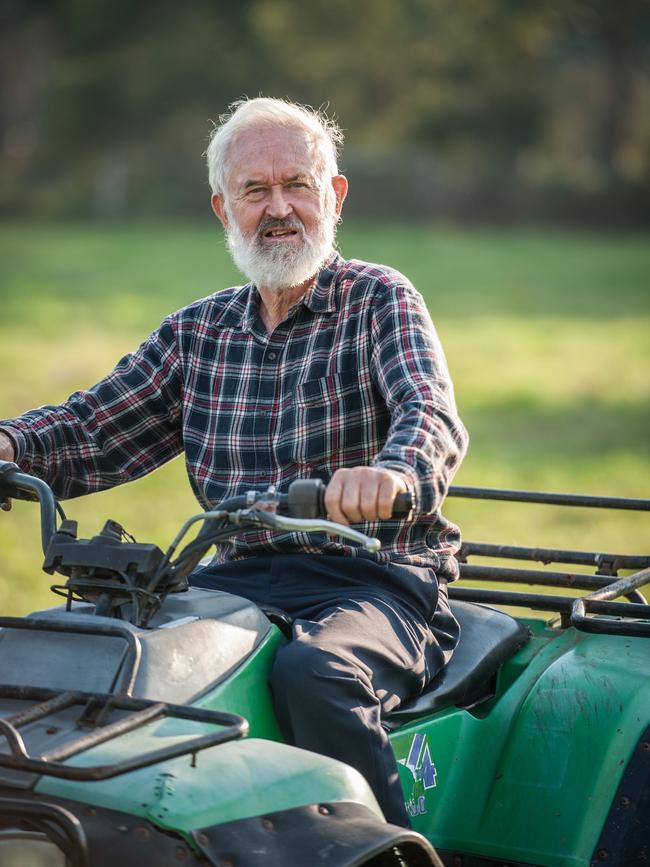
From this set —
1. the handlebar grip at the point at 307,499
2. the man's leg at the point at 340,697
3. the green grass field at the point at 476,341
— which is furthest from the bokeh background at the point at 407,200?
the handlebar grip at the point at 307,499

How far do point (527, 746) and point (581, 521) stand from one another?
810 centimetres

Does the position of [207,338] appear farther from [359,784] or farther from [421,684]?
[359,784]

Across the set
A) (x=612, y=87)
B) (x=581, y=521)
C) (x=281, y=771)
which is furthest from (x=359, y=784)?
(x=612, y=87)

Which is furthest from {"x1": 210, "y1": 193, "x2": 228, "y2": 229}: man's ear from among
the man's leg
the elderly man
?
the man's leg

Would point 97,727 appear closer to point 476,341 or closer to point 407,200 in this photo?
point 476,341

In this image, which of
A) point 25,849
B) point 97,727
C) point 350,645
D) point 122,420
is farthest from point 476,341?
point 25,849

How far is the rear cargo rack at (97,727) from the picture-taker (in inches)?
85.0

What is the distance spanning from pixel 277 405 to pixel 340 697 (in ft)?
3.02

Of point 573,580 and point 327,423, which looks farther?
point 573,580

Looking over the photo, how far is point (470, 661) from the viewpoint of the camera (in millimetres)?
3418

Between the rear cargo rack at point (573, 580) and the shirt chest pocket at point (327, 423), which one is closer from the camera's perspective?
the shirt chest pocket at point (327, 423)

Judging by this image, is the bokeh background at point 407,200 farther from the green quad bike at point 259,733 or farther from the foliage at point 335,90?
the green quad bike at point 259,733

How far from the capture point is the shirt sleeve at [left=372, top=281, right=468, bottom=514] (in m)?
2.91

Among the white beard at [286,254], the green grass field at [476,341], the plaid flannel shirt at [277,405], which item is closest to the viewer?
the plaid flannel shirt at [277,405]
